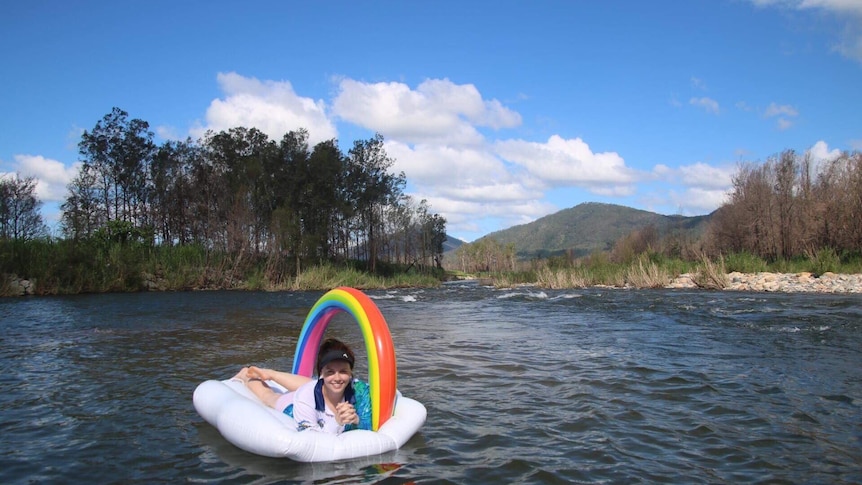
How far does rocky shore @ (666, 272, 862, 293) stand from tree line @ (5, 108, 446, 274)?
25.4m

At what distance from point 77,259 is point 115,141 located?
18360 mm

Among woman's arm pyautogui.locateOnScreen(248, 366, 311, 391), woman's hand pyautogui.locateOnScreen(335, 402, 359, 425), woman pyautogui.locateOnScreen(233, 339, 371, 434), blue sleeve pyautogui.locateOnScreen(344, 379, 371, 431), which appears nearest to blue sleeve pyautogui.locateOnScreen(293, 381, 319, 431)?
woman pyautogui.locateOnScreen(233, 339, 371, 434)

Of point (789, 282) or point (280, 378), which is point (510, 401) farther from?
point (789, 282)

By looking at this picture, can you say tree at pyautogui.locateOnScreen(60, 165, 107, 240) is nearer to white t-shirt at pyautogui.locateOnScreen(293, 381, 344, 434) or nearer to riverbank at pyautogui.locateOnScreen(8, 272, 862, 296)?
riverbank at pyautogui.locateOnScreen(8, 272, 862, 296)

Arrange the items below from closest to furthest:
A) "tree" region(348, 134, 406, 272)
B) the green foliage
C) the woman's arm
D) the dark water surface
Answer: the dark water surface < the woman's arm < the green foliage < "tree" region(348, 134, 406, 272)

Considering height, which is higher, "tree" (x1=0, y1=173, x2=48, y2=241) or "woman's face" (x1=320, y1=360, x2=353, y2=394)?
"tree" (x1=0, y1=173, x2=48, y2=241)

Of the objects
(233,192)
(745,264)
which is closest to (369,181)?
(233,192)

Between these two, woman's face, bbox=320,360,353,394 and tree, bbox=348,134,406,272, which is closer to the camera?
woman's face, bbox=320,360,353,394

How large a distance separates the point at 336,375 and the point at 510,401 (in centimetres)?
251

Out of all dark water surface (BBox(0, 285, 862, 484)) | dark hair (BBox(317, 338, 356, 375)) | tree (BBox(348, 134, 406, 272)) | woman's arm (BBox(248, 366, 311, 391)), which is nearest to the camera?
dark water surface (BBox(0, 285, 862, 484))

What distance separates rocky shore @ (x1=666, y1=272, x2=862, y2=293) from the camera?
2158 cm

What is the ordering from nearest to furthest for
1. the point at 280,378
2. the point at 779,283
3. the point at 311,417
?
1. the point at 311,417
2. the point at 280,378
3. the point at 779,283

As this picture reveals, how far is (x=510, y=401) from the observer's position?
639 cm

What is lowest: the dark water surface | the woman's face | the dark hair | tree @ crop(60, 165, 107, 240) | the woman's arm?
the dark water surface
